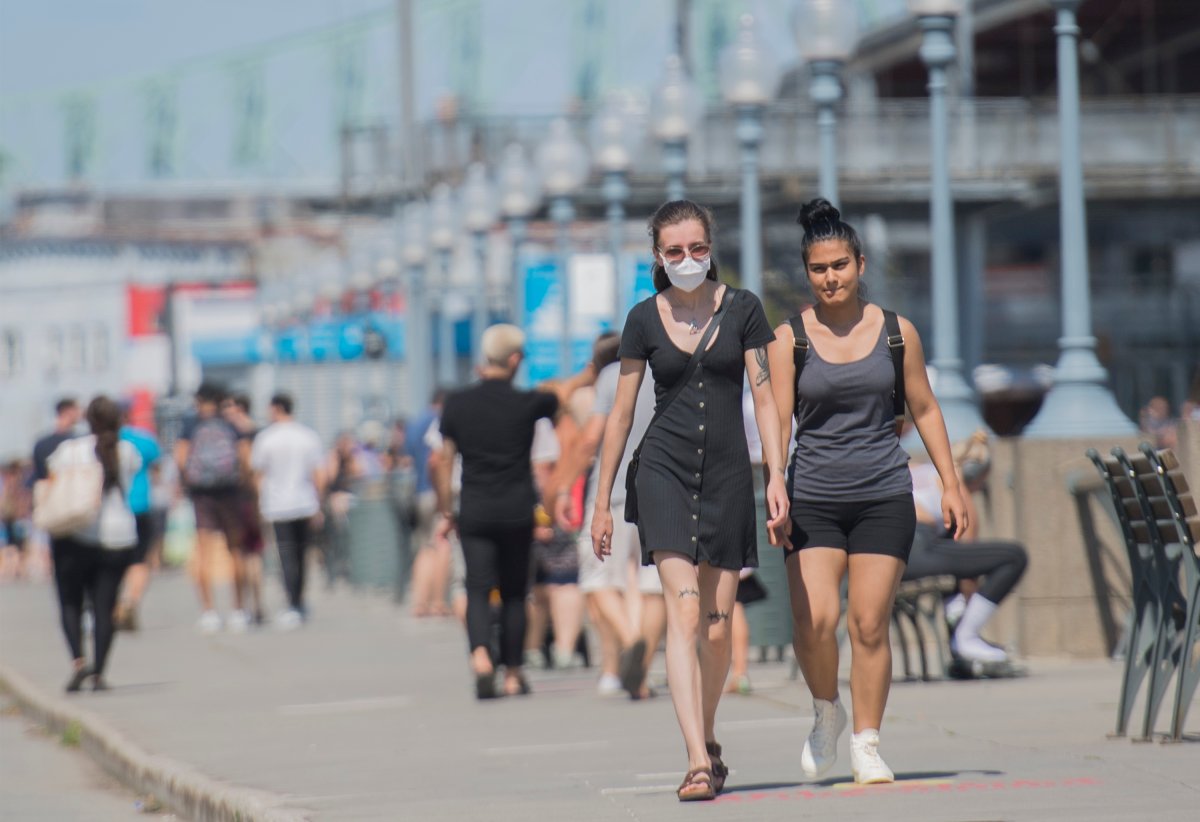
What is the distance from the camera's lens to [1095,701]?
9.84 meters

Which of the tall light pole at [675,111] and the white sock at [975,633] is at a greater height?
the tall light pole at [675,111]

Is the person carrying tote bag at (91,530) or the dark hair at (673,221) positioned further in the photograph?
the person carrying tote bag at (91,530)

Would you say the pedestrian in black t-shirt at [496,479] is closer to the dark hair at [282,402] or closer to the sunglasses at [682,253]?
the sunglasses at [682,253]

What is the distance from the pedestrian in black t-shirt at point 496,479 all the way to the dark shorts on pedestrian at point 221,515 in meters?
7.47

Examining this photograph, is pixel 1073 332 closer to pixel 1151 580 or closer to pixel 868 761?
pixel 1151 580

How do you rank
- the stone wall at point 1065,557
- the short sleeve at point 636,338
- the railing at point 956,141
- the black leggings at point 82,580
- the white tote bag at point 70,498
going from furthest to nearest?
1. the railing at point 956,141
2. the black leggings at point 82,580
3. the white tote bag at point 70,498
4. the stone wall at point 1065,557
5. the short sleeve at point 636,338

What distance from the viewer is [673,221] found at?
7.39m

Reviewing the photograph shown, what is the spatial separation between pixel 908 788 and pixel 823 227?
1672 mm

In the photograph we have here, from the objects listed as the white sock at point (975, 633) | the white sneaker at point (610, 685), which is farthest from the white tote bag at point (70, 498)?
the white sock at point (975, 633)

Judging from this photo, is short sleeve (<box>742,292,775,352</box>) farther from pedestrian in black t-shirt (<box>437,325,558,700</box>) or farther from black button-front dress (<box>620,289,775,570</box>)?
pedestrian in black t-shirt (<box>437,325,558,700</box>)

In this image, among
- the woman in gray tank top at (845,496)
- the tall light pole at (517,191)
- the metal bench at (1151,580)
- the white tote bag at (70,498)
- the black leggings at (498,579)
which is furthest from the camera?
the tall light pole at (517,191)

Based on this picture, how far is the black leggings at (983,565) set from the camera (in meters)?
11.2

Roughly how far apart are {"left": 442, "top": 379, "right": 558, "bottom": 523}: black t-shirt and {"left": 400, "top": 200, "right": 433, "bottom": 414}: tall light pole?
17.6m

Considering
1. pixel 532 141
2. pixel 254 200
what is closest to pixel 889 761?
pixel 532 141
